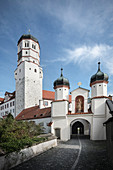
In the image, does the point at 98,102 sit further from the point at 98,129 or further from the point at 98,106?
the point at 98,129

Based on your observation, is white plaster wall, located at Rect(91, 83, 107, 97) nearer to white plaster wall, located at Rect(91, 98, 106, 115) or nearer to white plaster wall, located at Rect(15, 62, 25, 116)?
white plaster wall, located at Rect(91, 98, 106, 115)

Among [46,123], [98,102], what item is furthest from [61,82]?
[46,123]

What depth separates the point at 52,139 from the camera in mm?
14125

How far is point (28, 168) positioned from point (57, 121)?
14.3 metres

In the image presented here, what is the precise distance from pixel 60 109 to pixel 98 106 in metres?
5.48

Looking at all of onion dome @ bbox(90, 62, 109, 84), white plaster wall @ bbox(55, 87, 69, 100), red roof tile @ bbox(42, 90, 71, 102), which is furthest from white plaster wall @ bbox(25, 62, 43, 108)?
onion dome @ bbox(90, 62, 109, 84)

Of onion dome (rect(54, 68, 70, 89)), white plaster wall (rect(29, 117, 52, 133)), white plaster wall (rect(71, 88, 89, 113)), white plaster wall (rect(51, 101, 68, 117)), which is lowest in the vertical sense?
white plaster wall (rect(29, 117, 52, 133))

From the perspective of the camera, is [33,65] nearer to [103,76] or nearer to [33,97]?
[33,97]

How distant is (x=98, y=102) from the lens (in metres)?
20.0

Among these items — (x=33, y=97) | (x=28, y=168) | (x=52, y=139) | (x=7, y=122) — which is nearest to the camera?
(x=28, y=168)

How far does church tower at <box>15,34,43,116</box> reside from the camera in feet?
125

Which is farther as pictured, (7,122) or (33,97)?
(33,97)

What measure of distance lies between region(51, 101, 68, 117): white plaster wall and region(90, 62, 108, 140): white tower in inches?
153

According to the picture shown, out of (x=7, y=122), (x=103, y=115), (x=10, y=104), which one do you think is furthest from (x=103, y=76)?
(x=10, y=104)
